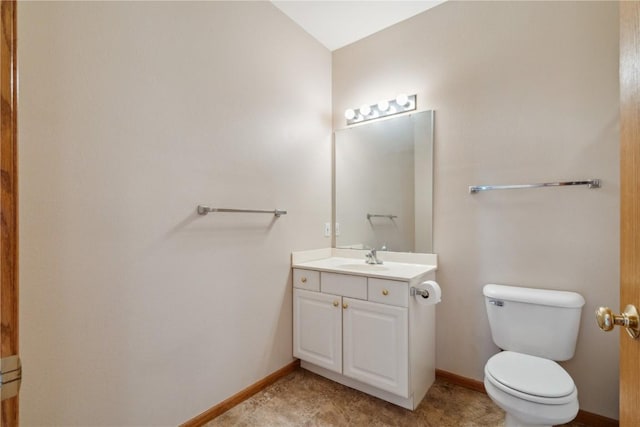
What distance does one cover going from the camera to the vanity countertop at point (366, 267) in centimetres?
184

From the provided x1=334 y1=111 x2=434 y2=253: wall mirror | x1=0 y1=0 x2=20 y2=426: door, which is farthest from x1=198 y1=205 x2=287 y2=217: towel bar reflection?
x1=0 y1=0 x2=20 y2=426: door

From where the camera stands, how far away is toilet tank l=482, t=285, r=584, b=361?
159cm

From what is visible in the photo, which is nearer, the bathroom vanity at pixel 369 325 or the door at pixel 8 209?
the door at pixel 8 209

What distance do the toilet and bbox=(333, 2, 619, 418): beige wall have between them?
167 millimetres

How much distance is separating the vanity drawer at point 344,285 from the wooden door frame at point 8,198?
1543mm

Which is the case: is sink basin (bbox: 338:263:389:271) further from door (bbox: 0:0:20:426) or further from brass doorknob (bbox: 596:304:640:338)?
door (bbox: 0:0:20:426)

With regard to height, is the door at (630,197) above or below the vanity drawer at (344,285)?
above

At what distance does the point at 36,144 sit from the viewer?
113cm

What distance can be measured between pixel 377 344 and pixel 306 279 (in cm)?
→ 66

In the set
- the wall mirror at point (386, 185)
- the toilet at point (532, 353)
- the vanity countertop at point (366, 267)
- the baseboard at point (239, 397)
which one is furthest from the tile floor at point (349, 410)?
the wall mirror at point (386, 185)

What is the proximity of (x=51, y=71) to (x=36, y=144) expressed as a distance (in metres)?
0.30

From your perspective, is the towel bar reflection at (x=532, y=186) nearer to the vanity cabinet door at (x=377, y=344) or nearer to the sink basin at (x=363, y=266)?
the sink basin at (x=363, y=266)

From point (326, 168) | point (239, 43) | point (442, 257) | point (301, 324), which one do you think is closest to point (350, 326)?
point (301, 324)

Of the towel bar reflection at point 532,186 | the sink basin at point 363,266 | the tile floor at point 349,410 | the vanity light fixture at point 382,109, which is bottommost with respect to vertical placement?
the tile floor at point 349,410
